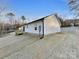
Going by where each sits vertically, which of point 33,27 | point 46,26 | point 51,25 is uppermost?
point 51,25

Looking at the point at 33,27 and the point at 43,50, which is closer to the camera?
the point at 43,50

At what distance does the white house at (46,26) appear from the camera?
967 inches

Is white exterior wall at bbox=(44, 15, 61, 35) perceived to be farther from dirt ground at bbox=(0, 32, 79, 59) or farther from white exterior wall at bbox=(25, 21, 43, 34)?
dirt ground at bbox=(0, 32, 79, 59)

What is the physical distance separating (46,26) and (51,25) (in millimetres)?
1477

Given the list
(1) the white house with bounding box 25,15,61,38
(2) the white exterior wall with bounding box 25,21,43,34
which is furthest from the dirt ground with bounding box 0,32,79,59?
(2) the white exterior wall with bounding box 25,21,43,34

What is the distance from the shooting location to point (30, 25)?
2953 centimetres

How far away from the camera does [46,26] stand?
24.9 m

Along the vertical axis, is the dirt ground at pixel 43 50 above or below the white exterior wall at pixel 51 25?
below

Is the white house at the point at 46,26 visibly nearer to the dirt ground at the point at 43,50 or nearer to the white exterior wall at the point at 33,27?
the white exterior wall at the point at 33,27

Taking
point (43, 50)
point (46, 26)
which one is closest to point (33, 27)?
point (46, 26)

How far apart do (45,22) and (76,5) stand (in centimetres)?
754

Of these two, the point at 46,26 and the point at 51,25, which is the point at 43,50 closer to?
the point at 46,26

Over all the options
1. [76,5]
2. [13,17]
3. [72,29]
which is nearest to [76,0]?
[76,5]

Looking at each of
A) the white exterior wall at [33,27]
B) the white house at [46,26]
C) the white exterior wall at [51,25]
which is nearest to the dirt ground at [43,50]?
the white house at [46,26]
